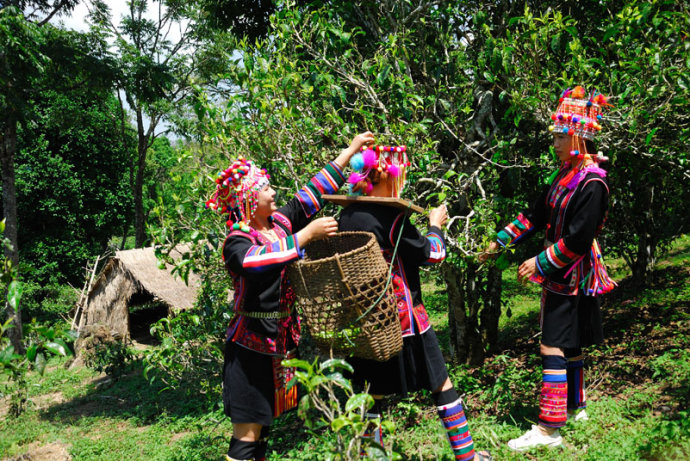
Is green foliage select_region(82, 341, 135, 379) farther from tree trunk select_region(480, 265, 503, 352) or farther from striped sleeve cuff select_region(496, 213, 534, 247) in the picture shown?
striped sleeve cuff select_region(496, 213, 534, 247)

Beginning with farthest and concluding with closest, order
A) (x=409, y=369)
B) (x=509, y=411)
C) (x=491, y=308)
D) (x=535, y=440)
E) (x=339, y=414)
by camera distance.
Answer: (x=491, y=308)
(x=509, y=411)
(x=535, y=440)
(x=409, y=369)
(x=339, y=414)

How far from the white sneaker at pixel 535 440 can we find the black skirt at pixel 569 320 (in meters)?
0.59

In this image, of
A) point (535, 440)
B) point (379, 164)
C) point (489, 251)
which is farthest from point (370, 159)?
point (535, 440)

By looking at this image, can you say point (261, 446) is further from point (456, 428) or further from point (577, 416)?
point (577, 416)

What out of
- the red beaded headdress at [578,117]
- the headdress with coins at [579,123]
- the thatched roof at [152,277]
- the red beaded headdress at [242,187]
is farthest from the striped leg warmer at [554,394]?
the thatched roof at [152,277]

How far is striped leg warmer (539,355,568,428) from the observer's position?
128 inches

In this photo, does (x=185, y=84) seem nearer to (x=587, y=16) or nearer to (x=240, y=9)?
(x=240, y=9)

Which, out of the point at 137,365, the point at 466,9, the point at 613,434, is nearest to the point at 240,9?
the point at 466,9

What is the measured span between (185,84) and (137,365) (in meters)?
11.6

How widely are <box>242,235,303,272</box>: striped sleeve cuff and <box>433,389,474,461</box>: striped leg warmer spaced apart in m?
1.27

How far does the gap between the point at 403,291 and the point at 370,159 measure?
83 cm

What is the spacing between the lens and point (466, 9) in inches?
197

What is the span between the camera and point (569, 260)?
3.18 metres

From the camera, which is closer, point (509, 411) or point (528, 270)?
point (528, 270)
